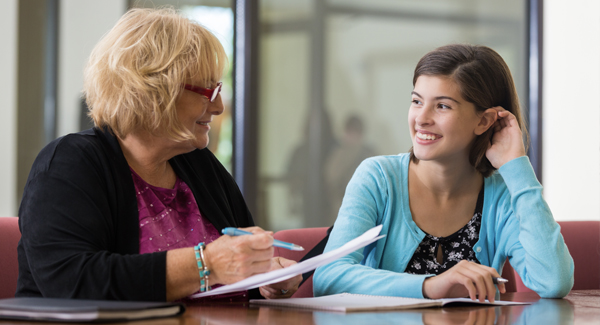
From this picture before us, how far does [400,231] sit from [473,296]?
477 mm

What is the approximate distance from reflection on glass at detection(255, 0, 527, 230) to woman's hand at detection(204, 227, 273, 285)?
2.48m

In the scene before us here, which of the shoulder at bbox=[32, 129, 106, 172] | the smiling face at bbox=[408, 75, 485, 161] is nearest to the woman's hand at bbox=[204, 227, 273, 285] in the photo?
the shoulder at bbox=[32, 129, 106, 172]

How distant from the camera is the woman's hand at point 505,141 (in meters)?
1.72

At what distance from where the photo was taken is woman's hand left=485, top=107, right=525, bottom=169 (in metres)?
1.72

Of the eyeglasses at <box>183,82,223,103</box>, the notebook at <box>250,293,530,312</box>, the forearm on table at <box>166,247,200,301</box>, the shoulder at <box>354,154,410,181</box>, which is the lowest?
the notebook at <box>250,293,530,312</box>

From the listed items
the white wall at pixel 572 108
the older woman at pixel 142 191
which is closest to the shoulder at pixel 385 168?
the older woman at pixel 142 191

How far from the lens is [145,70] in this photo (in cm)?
137

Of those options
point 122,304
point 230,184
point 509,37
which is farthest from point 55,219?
point 509,37

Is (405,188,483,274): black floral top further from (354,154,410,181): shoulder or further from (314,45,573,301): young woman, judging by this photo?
(354,154,410,181): shoulder

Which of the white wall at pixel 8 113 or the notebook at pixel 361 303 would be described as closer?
the notebook at pixel 361 303

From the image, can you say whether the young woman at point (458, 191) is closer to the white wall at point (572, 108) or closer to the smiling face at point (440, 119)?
the smiling face at point (440, 119)

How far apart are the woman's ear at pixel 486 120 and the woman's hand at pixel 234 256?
0.92m

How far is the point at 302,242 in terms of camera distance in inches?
71.4

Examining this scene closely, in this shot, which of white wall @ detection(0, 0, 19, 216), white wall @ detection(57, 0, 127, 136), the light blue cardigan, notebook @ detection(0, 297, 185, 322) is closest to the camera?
notebook @ detection(0, 297, 185, 322)
